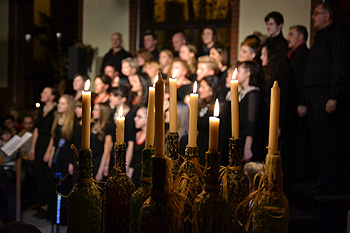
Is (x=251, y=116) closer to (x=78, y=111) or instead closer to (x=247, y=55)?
(x=247, y=55)

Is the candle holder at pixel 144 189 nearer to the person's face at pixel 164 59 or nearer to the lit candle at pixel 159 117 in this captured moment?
the lit candle at pixel 159 117

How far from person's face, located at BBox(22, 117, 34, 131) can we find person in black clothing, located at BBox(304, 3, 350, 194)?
3.28 m

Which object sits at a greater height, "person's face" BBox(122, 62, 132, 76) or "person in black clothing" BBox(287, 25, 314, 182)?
"person's face" BBox(122, 62, 132, 76)

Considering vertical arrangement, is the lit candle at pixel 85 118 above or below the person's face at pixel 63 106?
above

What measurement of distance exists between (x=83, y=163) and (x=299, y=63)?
341 cm

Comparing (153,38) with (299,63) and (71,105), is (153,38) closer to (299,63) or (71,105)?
(71,105)

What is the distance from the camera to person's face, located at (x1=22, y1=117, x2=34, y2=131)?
18.4 ft

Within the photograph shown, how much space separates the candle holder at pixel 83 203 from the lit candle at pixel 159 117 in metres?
0.17

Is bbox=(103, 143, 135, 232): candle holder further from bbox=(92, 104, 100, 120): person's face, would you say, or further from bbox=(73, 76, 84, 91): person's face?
bbox=(73, 76, 84, 91): person's face

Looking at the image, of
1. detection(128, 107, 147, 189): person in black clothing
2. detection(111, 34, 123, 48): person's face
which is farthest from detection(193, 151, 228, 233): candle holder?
detection(111, 34, 123, 48): person's face

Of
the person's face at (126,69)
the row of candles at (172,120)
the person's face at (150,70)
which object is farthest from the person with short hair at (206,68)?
the row of candles at (172,120)

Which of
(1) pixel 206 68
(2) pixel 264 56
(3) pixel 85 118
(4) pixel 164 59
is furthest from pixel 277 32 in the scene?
(3) pixel 85 118

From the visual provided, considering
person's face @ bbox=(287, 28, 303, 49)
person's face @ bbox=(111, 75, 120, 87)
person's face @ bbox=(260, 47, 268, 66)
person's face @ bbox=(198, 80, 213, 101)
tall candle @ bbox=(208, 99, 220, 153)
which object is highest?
person's face @ bbox=(287, 28, 303, 49)

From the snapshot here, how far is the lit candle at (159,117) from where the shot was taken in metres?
0.78
